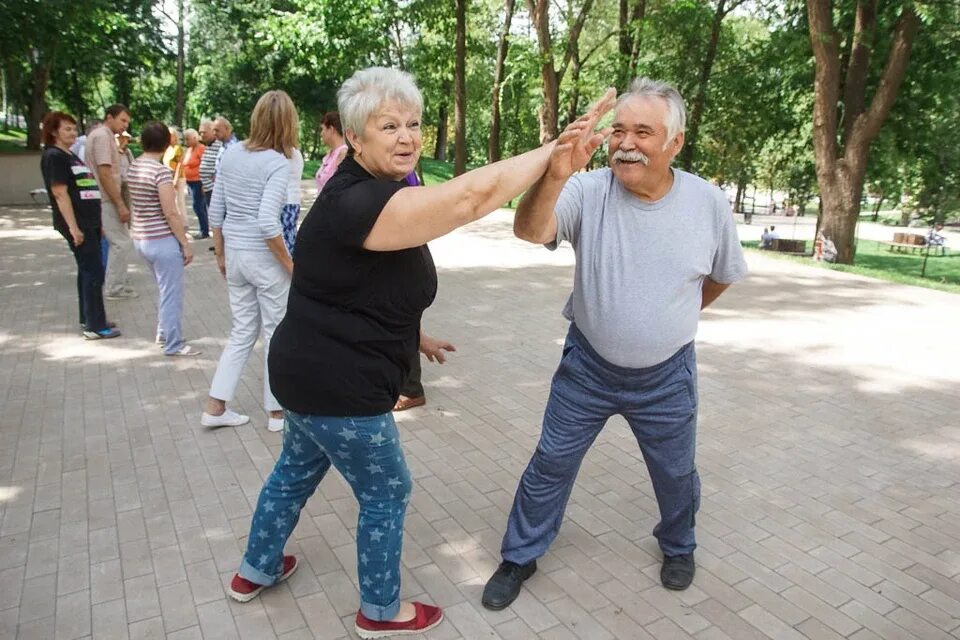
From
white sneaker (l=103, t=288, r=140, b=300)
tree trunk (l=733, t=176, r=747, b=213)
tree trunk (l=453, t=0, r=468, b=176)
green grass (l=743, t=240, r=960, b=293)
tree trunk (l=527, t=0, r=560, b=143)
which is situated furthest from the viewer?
tree trunk (l=733, t=176, r=747, b=213)

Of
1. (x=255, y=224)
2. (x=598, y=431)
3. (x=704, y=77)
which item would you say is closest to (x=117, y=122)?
(x=255, y=224)

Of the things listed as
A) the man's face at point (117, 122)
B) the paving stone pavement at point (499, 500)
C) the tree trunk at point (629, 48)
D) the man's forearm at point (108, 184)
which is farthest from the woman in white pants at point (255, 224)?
the tree trunk at point (629, 48)

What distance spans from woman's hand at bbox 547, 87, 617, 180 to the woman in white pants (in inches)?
95.1

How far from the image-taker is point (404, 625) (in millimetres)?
2730

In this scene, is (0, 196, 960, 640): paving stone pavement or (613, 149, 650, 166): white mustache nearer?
(613, 149, 650, 166): white mustache

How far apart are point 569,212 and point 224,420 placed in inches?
115

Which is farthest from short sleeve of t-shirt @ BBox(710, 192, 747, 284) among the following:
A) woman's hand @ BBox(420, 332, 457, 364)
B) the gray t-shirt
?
woman's hand @ BBox(420, 332, 457, 364)

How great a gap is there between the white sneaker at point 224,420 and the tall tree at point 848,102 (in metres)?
11.4

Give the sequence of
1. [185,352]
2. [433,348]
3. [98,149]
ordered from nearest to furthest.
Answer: [433,348] < [185,352] < [98,149]

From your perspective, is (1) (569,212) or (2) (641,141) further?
(1) (569,212)

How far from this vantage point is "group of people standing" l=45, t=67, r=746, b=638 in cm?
214

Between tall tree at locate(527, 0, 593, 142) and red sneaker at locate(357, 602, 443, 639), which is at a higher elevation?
tall tree at locate(527, 0, 593, 142)

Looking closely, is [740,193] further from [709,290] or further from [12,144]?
[709,290]

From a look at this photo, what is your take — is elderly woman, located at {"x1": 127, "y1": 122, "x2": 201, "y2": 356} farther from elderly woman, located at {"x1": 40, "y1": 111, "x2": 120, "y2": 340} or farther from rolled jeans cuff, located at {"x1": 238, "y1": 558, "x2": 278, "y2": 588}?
rolled jeans cuff, located at {"x1": 238, "y1": 558, "x2": 278, "y2": 588}
